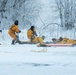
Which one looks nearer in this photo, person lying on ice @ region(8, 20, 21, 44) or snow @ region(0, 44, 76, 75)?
snow @ region(0, 44, 76, 75)

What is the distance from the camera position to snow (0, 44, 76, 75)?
11516mm

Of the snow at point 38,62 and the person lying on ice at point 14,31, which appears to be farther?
the person lying on ice at point 14,31

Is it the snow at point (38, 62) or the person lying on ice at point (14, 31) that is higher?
the person lying on ice at point (14, 31)

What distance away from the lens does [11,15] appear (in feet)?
123

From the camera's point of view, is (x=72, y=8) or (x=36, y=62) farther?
(x=72, y=8)

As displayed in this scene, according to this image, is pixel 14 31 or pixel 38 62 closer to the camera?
pixel 38 62

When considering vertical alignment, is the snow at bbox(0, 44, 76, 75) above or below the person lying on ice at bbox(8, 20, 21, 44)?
below

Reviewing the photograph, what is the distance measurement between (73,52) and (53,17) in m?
29.6

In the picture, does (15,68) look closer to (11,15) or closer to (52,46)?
(52,46)

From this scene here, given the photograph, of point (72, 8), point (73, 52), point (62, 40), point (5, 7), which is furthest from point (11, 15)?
point (73, 52)

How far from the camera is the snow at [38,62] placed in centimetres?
1152

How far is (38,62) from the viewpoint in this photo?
43.0 feet

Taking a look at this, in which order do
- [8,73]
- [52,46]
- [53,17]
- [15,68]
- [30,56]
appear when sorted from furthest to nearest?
[53,17], [52,46], [30,56], [15,68], [8,73]

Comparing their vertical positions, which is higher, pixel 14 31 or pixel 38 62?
pixel 14 31
